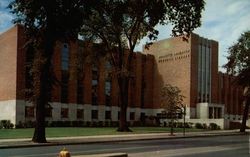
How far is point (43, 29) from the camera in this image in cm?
2909

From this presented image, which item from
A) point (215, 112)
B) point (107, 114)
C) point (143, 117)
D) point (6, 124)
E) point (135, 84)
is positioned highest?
point (135, 84)

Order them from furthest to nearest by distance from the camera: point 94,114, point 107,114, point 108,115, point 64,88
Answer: point 108,115 → point 107,114 → point 94,114 → point 64,88

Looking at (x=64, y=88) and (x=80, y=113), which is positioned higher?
(x=64, y=88)

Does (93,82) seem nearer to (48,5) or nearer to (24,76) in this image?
(24,76)

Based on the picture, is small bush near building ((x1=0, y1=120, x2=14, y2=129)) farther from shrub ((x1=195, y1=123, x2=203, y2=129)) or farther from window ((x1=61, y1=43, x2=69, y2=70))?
shrub ((x1=195, y1=123, x2=203, y2=129))

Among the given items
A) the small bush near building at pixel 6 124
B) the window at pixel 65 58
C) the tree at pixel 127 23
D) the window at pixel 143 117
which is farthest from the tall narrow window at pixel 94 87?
the tree at pixel 127 23

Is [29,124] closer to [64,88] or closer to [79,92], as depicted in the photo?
[64,88]

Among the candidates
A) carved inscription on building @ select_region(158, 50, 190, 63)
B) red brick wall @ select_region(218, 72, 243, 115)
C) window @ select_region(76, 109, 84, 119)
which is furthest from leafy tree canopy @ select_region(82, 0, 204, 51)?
red brick wall @ select_region(218, 72, 243, 115)

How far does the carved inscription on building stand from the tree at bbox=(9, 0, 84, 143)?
49.0 meters

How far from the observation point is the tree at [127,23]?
28531 mm

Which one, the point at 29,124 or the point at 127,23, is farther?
the point at 29,124

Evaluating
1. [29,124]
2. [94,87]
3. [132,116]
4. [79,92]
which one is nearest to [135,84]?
[132,116]

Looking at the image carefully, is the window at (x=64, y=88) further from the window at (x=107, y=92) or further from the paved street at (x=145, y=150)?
the paved street at (x=145, y=150)

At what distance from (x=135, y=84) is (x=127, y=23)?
34.7 meters
